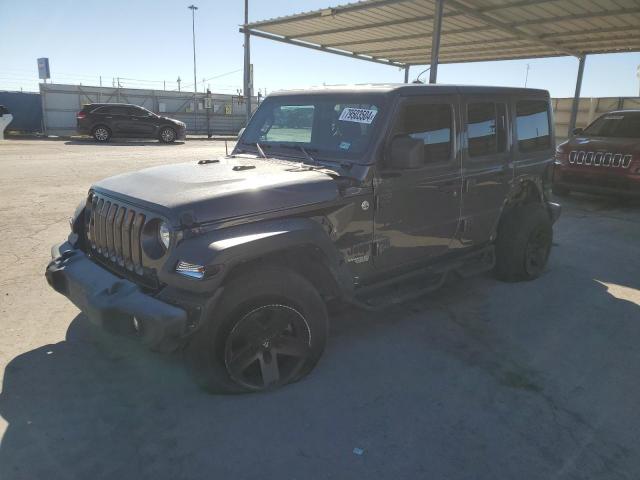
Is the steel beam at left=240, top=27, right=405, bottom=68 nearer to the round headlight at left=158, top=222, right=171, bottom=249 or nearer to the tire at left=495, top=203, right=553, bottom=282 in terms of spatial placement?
the tire at left=495, top=203, right=553, bottom=282

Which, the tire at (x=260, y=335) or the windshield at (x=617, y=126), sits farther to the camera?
the windshield at (x=617, y=126)

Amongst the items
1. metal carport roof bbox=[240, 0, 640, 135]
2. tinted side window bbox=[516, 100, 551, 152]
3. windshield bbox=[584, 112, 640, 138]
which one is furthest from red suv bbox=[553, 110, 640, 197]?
tinted side window bbox=[516, 100, 551, 152]

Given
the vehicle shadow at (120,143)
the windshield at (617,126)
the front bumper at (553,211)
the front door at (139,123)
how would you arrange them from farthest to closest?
the front door at (139,123)
the vehicle shadow at (120,143)
the windshield at (617,126)
the front bumper at (553,211)

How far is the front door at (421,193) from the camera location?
3.48 m

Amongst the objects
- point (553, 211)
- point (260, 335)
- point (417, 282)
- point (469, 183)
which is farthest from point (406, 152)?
point (553, 211)

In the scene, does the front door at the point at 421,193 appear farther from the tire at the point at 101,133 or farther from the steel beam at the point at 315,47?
the tire at the point at 101,133

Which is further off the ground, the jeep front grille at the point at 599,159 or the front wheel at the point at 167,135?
the jeep front grille at the point at 599,159

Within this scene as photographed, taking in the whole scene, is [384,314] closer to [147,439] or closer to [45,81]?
[147,439]

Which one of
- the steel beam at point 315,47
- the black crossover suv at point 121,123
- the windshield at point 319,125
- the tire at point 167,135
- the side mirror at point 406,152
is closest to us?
the side mirror at point 406,152

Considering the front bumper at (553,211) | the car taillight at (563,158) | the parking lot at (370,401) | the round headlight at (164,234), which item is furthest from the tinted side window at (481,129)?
the car taillight at (563,158)

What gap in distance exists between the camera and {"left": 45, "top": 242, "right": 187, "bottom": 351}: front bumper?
2467 millimetres

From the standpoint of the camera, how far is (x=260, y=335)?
2885 millimetres

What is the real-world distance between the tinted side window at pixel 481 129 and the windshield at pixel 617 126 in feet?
19.1

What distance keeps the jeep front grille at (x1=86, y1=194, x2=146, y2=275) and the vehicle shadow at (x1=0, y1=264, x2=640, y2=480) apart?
0.75 metres
